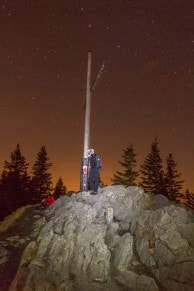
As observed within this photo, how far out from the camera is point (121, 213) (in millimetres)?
19062

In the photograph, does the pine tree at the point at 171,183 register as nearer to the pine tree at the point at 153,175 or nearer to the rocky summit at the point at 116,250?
the pine tree at the point at 153,175

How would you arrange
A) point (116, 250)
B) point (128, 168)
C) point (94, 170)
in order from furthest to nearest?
point (128, 168) < point (94, 170) < point (116, 250)

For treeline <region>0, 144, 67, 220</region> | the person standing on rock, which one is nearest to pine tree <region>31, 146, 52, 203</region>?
treeline <region>0, 144, 67, 220</region>

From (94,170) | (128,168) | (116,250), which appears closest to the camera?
(116,250)

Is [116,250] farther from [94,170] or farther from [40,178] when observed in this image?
[40,178]

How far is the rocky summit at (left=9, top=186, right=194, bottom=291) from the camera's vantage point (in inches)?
580

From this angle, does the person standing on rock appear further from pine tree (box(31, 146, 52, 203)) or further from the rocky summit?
pine tree (box(31, 146, 52, 203))

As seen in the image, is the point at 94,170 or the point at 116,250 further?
the point at 94,170

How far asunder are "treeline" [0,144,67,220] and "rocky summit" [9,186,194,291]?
123 ft

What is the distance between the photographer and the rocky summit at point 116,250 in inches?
580

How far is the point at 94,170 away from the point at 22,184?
36.4m

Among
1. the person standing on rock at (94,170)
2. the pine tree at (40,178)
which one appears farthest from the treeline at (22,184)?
the person standing on rock at (94,170)

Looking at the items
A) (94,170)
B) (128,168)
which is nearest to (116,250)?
(94,170)

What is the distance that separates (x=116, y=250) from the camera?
16453 millimetres
